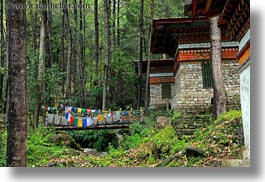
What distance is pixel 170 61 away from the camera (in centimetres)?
1444

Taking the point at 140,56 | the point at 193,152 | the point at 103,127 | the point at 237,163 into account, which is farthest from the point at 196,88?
the point at 237,163

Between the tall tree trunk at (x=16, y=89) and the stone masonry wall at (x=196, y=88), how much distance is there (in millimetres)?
6660

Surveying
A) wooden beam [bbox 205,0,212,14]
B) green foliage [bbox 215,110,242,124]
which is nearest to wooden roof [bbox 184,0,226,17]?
wooden beam [bbox 205,0,212,14]

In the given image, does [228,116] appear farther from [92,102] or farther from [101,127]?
[92,102]

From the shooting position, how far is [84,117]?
10.3 meters

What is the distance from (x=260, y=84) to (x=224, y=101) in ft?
13.2

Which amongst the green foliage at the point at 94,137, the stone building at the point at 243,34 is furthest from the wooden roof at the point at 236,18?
the green foliage at the point at 94,137

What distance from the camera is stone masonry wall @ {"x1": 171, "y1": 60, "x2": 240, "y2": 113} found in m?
10.6

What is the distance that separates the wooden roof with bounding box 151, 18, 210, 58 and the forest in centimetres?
148

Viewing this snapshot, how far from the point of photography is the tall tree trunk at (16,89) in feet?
14.6

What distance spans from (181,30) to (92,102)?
5.00 m

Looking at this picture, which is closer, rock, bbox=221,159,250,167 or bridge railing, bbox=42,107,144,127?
rock, bbox=221,159,250,167

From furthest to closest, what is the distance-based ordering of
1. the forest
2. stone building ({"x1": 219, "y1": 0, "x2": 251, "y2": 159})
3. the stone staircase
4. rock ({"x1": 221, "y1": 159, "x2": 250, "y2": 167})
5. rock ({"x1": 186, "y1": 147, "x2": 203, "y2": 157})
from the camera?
the stone staircase < rock ({"x1": 186, "y1": 147, "x2": 203, "y2": 157}) < the forest < stone building ({"x1": 219, "y1": 0, "x2": 251, "y2": 159}) < rock ({"x1": 221, "y1": 159, "x2": 250, "y2": 167})

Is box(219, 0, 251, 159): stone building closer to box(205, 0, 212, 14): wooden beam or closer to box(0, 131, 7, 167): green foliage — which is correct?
box(205, 0, 212, 14): wooden beam
